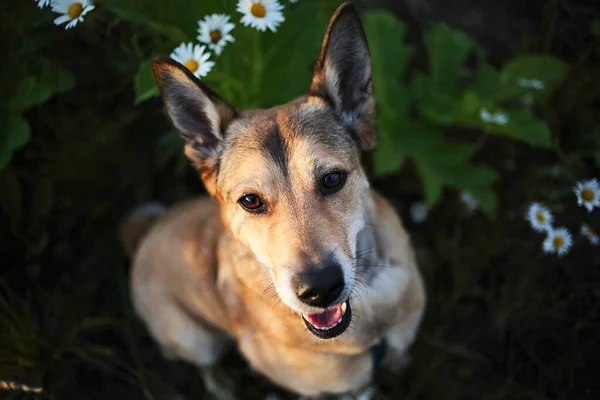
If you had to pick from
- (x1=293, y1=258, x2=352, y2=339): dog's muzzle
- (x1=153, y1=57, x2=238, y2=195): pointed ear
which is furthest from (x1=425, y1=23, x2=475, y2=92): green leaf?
(x1=293, y1=258, x2=352, y2=339): dog's muzzle

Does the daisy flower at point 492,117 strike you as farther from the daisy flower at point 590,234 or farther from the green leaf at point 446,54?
the daisy flower at point 590,234

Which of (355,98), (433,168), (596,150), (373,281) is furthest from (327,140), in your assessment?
(596,150)

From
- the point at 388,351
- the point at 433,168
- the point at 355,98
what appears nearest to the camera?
the point at 355,98

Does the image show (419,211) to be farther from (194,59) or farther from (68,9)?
(68,9)

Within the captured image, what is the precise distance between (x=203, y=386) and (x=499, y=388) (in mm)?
2466

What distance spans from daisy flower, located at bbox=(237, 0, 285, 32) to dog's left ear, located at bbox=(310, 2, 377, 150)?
0.41 metres

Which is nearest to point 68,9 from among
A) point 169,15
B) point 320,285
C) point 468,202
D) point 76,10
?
point 76,10

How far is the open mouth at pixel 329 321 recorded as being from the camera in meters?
2.32

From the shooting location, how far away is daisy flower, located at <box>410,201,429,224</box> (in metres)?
4.18

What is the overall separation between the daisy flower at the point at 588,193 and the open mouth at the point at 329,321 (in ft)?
5.91

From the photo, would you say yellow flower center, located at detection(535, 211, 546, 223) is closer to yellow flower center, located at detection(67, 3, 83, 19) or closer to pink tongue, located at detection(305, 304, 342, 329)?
pink tongue, located at detection(305, 304, 342, 329)

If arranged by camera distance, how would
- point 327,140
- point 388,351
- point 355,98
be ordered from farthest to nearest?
point 388,351
point 355,98
point 327,140

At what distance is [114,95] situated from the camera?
4.16 metres

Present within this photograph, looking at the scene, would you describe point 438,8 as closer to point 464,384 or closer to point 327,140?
point 327,140
